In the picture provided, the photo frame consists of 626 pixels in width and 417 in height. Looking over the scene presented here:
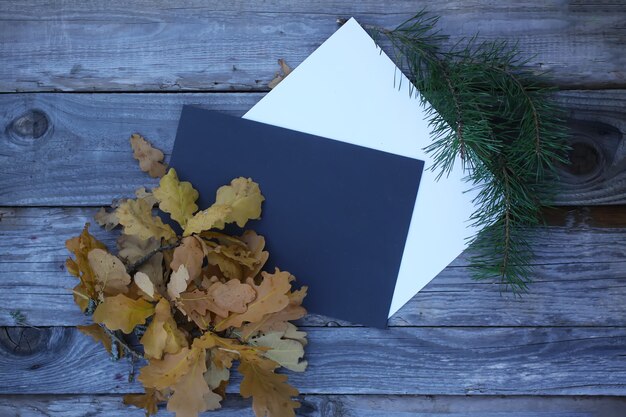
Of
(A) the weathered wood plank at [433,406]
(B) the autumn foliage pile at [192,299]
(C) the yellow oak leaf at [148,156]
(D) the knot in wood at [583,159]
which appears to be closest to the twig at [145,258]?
(B) the autumn foliage pile at [192,299]

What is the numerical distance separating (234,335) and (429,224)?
31cm

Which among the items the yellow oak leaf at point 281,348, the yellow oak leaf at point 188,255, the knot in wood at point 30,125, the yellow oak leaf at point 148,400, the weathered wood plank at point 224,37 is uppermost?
the weathered wood plank at point 224,37

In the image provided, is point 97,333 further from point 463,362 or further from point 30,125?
point 463,362

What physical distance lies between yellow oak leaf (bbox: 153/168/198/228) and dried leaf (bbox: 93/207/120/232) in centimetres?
9

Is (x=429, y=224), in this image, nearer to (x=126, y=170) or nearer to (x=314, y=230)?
(x=314, y=230)

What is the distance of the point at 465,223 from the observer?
922 millimetres

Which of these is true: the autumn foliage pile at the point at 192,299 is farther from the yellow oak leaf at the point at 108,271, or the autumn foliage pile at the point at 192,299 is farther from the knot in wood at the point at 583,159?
the knot in wood at the point at 583,159

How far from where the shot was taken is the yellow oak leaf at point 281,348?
89 centimetres

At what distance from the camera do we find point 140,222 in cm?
86

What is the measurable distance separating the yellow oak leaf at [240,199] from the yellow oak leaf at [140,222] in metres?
0.08

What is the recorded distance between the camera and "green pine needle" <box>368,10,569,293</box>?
0.86m

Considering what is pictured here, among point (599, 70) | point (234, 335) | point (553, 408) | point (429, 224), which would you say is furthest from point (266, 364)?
point (599, 70)

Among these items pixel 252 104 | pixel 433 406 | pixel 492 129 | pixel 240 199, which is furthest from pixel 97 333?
pixel 492 129

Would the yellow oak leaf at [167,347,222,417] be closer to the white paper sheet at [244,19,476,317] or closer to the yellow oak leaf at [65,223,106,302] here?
the yellow oak leaf at [65,223,106,302]
